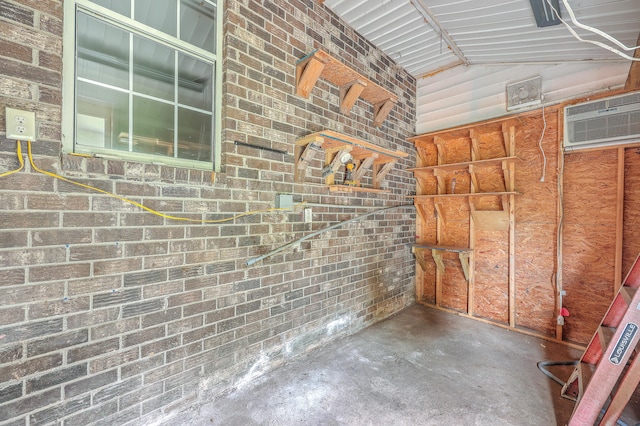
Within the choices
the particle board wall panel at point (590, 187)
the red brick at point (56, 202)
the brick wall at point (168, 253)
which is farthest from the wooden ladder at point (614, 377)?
the red brick at point (56, 202)

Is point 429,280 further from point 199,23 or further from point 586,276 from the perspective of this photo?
point 199,23

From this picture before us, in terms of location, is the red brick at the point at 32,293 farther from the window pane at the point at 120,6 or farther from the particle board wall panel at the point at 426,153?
the particle board wall panel at the point at 426,153

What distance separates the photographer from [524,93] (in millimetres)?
3104

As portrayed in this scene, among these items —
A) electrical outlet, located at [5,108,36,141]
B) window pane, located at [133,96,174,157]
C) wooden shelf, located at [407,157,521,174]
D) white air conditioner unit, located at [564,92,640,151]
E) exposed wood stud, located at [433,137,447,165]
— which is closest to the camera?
electrical outlet, located at [5,108,36,141]

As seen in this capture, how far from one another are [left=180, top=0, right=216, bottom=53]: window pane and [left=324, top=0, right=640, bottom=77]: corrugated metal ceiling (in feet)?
4.12

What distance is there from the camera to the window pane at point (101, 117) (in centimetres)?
153

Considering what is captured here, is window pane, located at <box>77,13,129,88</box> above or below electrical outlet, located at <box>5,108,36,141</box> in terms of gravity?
above

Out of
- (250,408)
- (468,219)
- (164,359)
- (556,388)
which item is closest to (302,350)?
(250,408)

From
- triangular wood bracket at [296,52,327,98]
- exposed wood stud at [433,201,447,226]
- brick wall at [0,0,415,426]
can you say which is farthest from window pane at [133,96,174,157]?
exposed wood stud at [433,201,447,226]

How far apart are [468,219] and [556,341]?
1.61 m

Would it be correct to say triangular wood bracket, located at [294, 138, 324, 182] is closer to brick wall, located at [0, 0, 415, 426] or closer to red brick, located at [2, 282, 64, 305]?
brick wall, located at [0, 0, 415, 426]

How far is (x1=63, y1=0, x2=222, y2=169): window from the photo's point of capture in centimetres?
153

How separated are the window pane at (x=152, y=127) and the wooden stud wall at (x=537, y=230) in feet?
10.6

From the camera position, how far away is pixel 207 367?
1.92m
